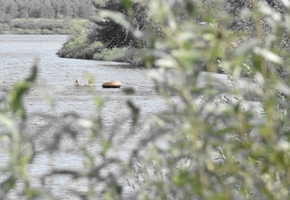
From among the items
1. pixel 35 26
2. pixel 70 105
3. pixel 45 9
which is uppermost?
pixel 70 105

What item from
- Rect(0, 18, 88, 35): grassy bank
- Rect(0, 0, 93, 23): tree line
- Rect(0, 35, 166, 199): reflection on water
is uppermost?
Rect(0, 35, 166, 199): reflection on water

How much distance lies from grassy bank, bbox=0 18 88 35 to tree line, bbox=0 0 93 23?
8.78ft

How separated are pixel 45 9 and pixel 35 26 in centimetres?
755

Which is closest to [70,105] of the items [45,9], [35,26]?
[35,26]

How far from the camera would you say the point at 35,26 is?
84.1m

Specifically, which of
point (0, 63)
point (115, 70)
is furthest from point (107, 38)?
point (115, 70)

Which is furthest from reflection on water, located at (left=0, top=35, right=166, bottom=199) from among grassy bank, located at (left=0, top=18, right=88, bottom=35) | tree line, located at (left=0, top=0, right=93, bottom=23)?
tree line, located at (left=0, top=0, right=93, bottom=23)

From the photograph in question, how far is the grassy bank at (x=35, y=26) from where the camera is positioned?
82062mm

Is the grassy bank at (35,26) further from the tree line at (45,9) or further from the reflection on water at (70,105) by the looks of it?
the reflection on water at (70,105)

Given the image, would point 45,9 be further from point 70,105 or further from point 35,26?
point 70,105

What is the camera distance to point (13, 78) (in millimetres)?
22922

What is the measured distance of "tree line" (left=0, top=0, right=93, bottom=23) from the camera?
294 feet

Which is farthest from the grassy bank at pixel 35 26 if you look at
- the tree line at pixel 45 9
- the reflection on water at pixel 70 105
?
the reflection on water at pixel 70 105

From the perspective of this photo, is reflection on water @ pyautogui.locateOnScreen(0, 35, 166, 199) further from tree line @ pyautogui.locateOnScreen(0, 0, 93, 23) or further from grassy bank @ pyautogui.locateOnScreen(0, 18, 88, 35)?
tree line @ pyautogui.locateOnScreen(0, 0, 93, 23)
